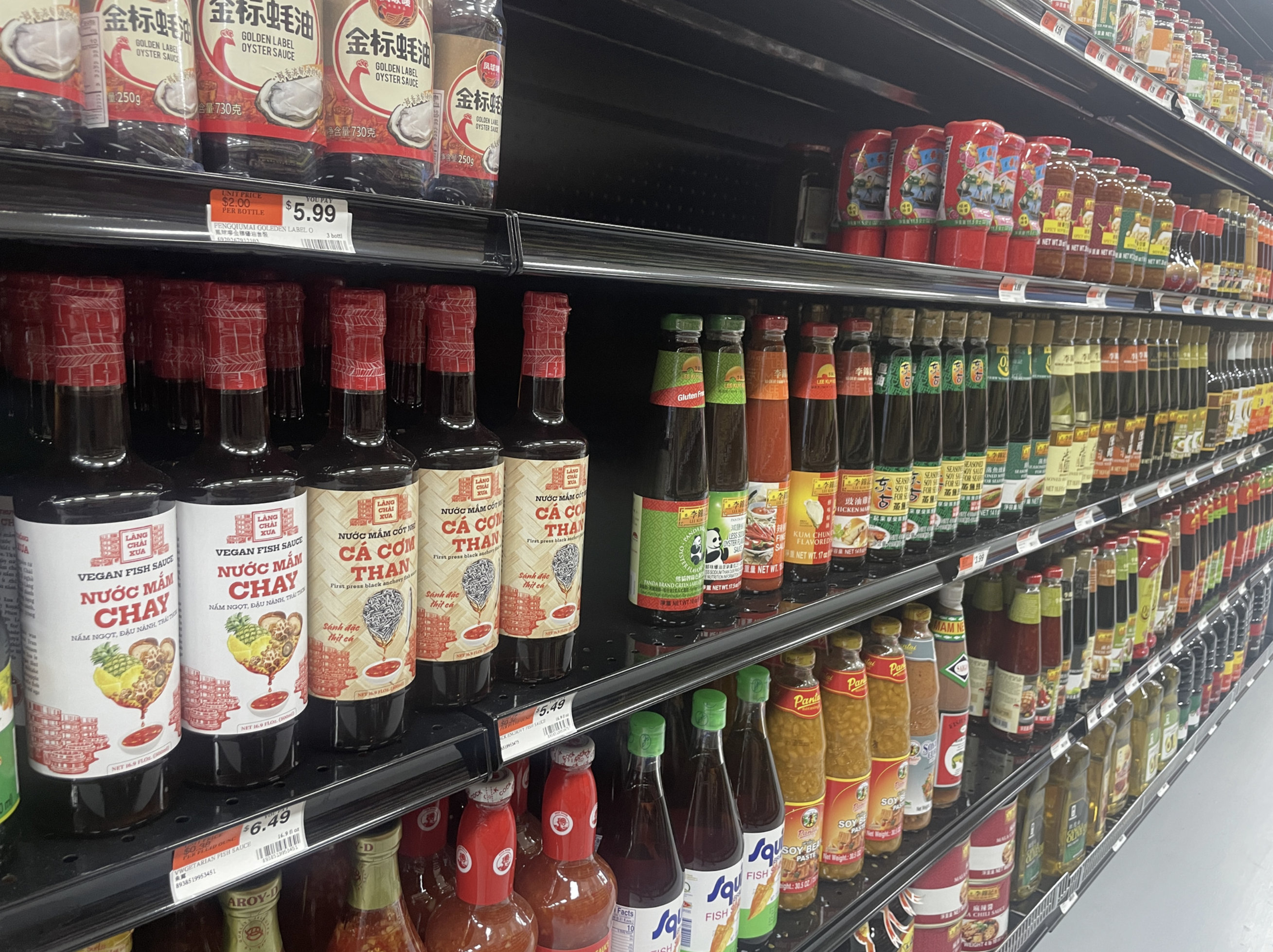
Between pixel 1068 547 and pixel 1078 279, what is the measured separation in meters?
0.82

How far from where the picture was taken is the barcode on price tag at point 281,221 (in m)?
0.64

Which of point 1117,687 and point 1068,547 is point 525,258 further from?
point 1117,687

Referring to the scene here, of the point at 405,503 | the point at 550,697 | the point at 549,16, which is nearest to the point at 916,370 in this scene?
the point at 549,16

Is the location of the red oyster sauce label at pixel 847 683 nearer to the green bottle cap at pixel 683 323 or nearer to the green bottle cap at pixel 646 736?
the green bottle cap at pixel 646 736

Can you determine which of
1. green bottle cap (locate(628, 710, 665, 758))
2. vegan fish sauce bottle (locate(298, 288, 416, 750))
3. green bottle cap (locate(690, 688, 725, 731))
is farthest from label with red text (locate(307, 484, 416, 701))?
green bottle cap (locate(690, 688, 725, 731))

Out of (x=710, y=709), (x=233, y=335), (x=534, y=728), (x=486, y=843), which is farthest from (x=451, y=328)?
(x=710, y=709)

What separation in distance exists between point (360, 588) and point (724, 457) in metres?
0.62

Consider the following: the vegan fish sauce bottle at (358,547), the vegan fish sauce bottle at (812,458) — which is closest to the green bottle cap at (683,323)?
the vegan fish sauce bottle at (812,458)

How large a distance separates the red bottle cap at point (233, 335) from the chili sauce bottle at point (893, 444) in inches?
43.5

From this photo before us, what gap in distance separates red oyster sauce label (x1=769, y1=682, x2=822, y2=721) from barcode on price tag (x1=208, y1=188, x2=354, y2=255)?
3.53ft

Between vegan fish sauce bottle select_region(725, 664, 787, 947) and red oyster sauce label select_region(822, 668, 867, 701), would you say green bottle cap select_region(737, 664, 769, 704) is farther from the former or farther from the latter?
red oyster sauce label select_region(822, 668, 867, 701)

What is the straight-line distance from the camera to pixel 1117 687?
2539mm

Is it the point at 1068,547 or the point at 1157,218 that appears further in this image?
the point at 1068,547

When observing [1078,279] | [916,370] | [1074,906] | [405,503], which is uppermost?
[1078,279]
